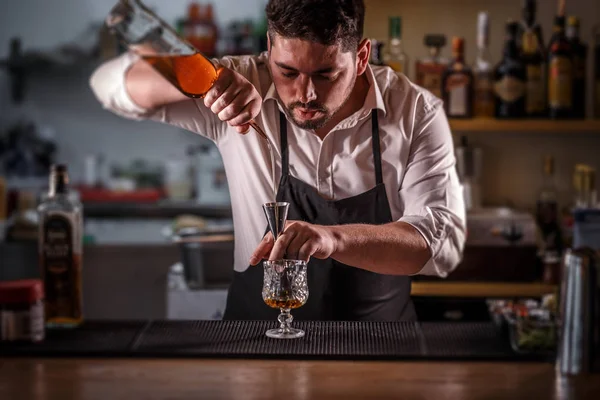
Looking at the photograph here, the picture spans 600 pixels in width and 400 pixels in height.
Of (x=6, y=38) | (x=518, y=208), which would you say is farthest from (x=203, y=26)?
(x=518, y=208)

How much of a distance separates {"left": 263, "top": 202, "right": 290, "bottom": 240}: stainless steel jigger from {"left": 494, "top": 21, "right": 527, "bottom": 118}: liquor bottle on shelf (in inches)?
63.5

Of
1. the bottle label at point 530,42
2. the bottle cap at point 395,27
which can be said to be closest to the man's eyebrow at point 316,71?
the bottle cap at point 395,27

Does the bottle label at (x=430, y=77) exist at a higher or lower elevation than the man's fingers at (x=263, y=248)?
higher

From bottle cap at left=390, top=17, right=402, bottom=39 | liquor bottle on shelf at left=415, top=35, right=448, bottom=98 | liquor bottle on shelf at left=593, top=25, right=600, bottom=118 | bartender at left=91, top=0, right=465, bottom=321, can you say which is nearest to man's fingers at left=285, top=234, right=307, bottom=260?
bartender at left=91, top=0, right=465, bottom=321

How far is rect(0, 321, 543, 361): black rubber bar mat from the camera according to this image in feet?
4.66

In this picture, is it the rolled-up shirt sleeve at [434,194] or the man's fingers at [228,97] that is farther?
the rolled-up shirt sleeve at [434,194]

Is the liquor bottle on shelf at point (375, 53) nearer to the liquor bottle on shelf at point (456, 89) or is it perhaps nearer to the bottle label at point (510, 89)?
the liquor bottle on shelf at point (456, 89)

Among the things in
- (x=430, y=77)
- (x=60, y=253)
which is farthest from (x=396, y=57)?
(x=60, y=253)

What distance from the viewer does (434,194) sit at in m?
1.93

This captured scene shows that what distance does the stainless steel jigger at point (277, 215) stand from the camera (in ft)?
4.84

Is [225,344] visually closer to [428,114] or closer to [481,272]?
[428,114]

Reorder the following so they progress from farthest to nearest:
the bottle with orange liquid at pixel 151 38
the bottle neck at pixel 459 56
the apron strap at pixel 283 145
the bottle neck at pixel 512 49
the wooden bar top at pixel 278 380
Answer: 1. the bottle neck at pixel 512 49
2. the bottle neck at pixel 459 56
3. the apron strap at pixel 283 145
4. the bottle with orange liquid at pixel 151 38
5. the wooden bar top at pixel 278 380

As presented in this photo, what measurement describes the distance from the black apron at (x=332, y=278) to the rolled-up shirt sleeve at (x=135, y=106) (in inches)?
7.3

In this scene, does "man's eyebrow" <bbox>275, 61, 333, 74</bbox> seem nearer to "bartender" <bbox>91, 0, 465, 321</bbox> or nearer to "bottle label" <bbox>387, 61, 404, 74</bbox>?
"bartender" <bbox>91, 0, 465, 321</bbox>
